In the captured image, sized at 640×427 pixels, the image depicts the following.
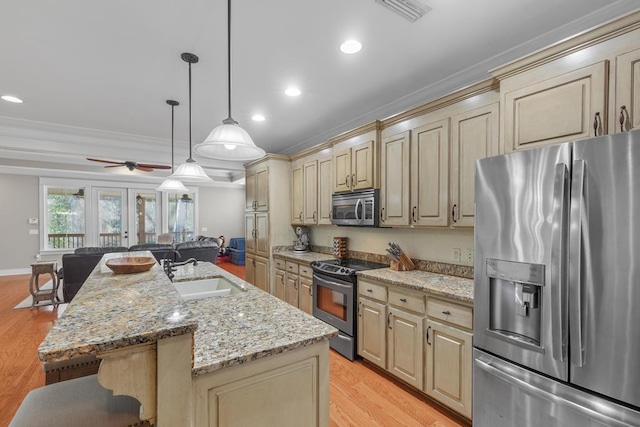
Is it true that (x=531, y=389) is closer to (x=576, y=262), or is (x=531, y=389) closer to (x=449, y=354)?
(x=449, y=354)

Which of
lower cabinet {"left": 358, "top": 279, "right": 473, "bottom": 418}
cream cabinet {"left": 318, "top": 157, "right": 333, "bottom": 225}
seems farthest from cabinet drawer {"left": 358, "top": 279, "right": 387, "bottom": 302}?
cream cabinet {"left": 318, "top": 157, "right": 333, "bottom": 225}

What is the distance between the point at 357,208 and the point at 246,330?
218 cm

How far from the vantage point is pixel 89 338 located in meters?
0.79

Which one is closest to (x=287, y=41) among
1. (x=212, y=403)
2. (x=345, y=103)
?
(x=345, y=103)

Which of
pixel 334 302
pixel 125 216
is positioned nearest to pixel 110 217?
pixel 125 216

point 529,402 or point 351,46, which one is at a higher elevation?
point 351,46

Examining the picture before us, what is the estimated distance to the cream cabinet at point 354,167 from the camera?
10.3ft

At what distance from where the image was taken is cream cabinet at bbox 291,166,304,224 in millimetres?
4406

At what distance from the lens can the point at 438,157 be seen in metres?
2.52

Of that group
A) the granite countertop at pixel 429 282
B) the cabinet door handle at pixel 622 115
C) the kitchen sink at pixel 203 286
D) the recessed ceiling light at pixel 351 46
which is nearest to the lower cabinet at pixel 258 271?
the kitchen sink at pixel 203 286

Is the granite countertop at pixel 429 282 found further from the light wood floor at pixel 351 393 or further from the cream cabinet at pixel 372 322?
the light wood floor at pixel 351 393

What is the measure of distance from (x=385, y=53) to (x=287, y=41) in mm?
764

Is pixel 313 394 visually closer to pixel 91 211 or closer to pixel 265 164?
pixel 265 164

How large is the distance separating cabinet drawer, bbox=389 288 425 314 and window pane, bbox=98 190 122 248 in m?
8.56
